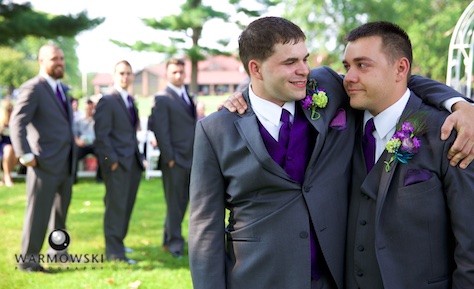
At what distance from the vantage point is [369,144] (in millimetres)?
2871

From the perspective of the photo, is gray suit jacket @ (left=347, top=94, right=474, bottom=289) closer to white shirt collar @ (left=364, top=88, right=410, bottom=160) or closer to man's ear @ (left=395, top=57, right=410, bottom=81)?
white shirt collar @ (left=364, top=88, right=410, bottom=160)

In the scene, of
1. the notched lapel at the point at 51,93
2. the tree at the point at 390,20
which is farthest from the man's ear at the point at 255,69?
the tree at the point at 390,20

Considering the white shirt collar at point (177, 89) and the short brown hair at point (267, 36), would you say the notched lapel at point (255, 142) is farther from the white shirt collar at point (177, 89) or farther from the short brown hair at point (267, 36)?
the white shirt collar at point (177, 89)

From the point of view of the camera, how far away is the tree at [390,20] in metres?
36.8

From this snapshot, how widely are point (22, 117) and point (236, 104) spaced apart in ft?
12.9

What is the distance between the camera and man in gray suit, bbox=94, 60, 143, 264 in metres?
6.88

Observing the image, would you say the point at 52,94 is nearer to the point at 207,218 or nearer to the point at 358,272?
the point at 207,218

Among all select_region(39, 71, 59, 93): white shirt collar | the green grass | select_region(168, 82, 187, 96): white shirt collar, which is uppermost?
select_region(39, 71, 59, 93): white shirt collar

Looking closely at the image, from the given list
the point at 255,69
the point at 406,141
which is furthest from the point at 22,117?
the point at 406,141

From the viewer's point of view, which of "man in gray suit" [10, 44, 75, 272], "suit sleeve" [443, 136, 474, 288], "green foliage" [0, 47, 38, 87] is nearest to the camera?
"suit sleeve" [443, 136, 474, 288]

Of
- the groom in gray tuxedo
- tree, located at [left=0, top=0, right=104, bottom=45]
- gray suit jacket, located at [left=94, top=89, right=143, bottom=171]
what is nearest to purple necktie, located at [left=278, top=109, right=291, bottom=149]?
the groom in gray tuxedo

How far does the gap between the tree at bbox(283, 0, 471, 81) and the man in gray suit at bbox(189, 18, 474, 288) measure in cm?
3585

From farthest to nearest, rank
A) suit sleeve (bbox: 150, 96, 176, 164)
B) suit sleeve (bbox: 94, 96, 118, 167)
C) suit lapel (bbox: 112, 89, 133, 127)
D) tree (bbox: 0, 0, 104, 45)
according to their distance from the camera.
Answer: tree (bbox: 0, 0, 104, 45) < suit sleeve (bbox: 150, 96, 176, 164) < suit lapel (bbox: 112, 89, 133, 127) < suit sleeve (bbox: 94, 96, 118, 167)

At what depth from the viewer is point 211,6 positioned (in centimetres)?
2552
